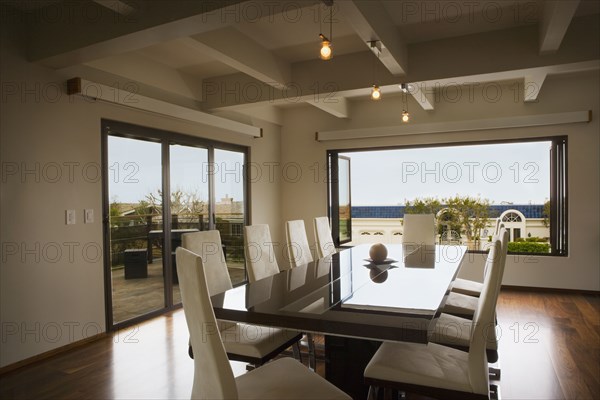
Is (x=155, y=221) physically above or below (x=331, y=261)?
above

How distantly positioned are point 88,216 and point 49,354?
114cm

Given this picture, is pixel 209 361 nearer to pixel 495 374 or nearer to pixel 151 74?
pixel 495 374

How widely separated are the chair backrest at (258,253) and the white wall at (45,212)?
1536 millimetres

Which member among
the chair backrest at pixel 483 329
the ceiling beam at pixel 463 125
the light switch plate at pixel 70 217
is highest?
the ceiling beam at pixel 463 125

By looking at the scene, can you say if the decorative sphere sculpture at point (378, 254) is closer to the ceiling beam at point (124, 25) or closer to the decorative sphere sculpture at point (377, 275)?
the decorative sphere sculpture at point (377, 275)

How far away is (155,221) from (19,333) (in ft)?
5.24

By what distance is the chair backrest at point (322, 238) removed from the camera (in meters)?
4.34

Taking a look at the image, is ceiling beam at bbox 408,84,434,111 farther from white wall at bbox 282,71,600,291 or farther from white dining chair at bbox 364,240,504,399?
white dining chair at bbox 364,240,504,399

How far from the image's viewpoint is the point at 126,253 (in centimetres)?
410

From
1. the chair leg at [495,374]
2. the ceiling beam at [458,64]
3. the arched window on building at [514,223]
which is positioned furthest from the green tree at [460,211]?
the chair leg at [495,374]

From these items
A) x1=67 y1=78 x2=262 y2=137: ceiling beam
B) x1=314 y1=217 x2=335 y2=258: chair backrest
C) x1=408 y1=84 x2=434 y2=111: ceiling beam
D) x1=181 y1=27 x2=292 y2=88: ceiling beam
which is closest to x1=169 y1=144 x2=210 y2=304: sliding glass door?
x1=67 y1=78 x2=262 y2=137: ceiling beam

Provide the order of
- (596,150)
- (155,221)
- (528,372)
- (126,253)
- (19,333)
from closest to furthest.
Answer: (528,372) < (19,333) < (126,253) < (155,221) < (596,150)

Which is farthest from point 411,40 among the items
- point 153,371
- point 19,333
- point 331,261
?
point 19,333

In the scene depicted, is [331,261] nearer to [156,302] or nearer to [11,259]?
[156,302]
